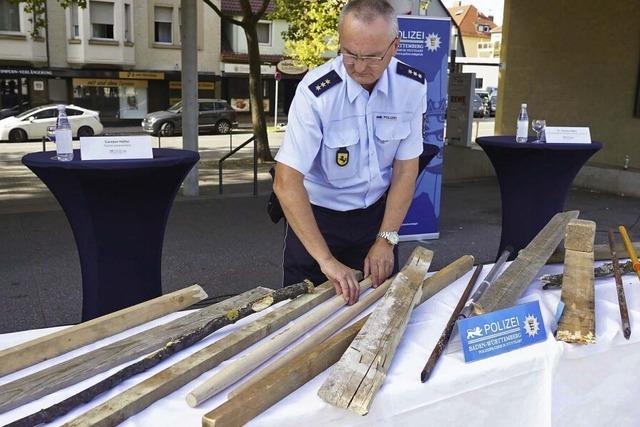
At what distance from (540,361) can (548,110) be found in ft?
34.1

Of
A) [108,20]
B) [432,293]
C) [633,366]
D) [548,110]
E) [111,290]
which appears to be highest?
[108,20]

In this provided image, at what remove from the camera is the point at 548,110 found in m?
11.2

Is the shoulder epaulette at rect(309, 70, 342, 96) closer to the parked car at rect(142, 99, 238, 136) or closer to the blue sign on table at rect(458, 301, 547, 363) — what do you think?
the blue sign on table at rect(458, 301, 547, 363)

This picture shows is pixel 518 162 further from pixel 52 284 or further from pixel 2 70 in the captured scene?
pixel 2 70

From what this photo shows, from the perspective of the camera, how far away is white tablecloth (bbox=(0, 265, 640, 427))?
4.62 feet

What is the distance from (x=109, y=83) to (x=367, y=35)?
27.9 m

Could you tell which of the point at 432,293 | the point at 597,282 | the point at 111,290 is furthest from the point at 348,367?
the point at 111,290

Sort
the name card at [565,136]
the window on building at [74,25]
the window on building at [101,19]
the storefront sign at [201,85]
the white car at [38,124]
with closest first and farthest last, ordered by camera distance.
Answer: the name card at [565,136] → the white car at [38,124] → the window on building at [74,25] → the window on building at [101,19] → the storefront sign at [201,85]

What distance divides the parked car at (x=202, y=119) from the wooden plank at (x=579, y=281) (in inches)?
864

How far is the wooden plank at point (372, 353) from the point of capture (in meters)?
1.40

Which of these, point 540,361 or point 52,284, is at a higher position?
point 540,361

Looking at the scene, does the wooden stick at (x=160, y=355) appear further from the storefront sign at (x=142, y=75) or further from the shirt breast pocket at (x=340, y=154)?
the storefront sign at (x=142, y=75)

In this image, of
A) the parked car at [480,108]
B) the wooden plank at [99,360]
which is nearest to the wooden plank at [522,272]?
the wooden plank at [99,360]

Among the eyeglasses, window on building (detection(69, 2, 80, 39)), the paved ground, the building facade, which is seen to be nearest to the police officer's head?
the eyeglasses
